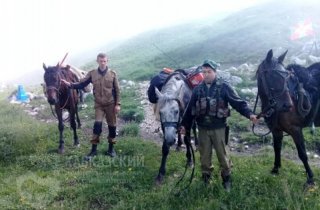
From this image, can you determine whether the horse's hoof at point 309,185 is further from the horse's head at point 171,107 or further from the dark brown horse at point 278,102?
the horse's head at point 171,107

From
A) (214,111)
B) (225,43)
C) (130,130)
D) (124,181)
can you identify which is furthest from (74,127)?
(225,43)

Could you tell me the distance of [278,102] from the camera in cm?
693

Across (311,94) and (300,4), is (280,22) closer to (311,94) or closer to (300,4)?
(300,4)

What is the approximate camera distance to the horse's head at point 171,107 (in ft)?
23.0

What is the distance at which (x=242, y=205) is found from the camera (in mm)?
6363

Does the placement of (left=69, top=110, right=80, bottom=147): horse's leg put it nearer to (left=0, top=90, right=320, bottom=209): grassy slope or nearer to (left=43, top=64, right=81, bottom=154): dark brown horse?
(left=43, top=64, right=81, bottom=154): dark brown horse

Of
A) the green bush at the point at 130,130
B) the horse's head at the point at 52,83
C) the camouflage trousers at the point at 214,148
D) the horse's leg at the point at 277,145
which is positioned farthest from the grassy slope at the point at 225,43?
the camouflage trousers at the point at 214,148

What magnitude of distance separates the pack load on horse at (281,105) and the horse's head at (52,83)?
5544 mm

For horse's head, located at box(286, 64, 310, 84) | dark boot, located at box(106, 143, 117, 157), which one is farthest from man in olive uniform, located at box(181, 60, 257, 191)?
dark boot, located at box(106, 143, 117, 157)

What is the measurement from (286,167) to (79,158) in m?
5.13

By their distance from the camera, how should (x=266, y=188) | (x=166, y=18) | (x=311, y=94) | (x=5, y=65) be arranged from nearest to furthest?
(x=266, y=188) < (x=311, y=94) < (x=5, y=65) < (x=166, y=18)

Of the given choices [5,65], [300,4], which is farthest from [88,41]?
[300,4]

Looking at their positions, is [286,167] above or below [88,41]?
below

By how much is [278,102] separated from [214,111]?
1.30 metres
